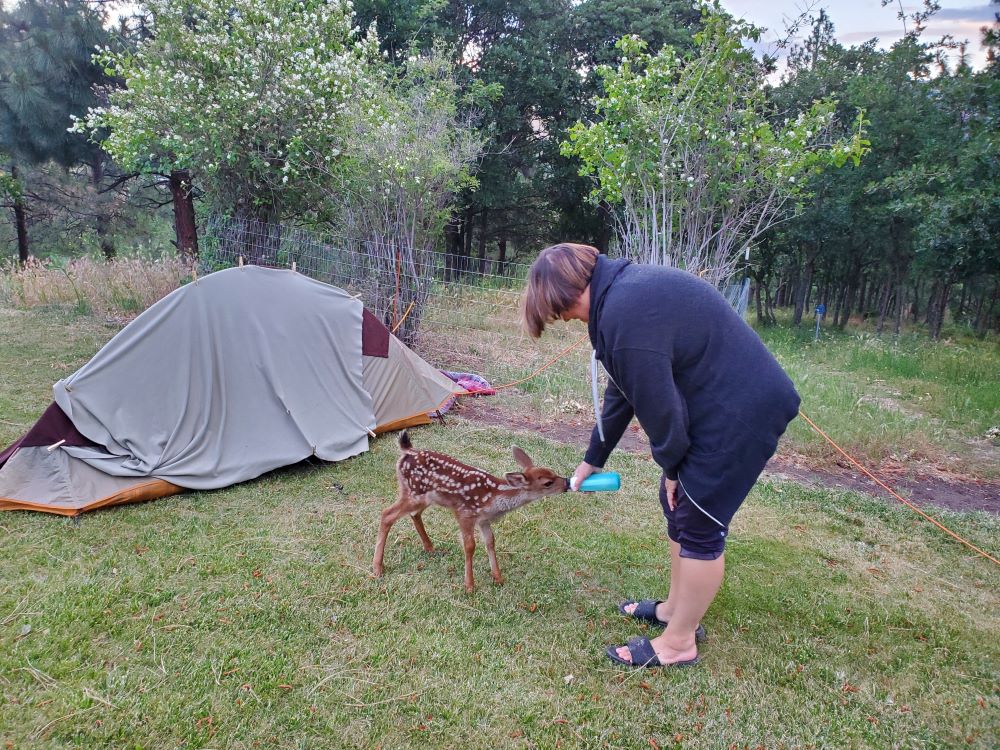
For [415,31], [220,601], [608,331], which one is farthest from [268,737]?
[415,31]

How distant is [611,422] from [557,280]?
81 centimetres

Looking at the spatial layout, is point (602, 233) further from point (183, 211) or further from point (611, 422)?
point (611, 422)

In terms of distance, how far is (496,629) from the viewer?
3.03m

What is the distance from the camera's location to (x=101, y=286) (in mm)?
10820

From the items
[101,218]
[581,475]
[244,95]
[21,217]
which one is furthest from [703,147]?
[21,217]

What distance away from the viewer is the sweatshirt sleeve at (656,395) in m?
2.20

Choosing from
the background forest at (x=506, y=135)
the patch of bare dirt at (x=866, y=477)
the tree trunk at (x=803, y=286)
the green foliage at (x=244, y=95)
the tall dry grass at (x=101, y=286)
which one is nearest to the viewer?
the patch of bare dirt at (x=866, y=477)

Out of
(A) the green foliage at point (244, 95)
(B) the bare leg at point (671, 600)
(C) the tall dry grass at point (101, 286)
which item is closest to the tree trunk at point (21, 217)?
(C) the tall dry grass at point (101, 286)

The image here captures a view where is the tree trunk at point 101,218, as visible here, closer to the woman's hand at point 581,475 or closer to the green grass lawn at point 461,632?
the green grass lawn at point 461,632

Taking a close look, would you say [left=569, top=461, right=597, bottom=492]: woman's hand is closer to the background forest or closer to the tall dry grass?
the background forest

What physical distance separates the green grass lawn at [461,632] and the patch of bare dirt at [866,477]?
0.49 meters

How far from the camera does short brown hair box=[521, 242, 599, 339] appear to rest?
2.38m

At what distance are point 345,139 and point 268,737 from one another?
24.7 feet

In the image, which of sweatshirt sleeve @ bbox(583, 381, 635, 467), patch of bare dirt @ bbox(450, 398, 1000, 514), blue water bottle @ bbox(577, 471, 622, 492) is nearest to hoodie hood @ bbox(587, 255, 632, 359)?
sweatshirt sleeve @ bbox(583, 381, 635, 467)
